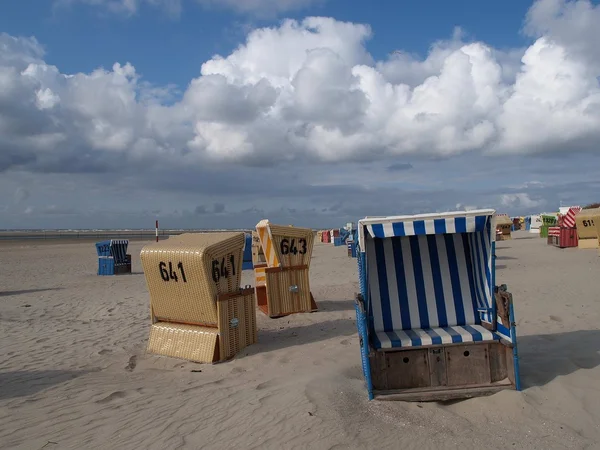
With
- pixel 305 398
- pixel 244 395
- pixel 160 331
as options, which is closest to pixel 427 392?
pixel 305 398

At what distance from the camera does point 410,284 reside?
659 centimetres

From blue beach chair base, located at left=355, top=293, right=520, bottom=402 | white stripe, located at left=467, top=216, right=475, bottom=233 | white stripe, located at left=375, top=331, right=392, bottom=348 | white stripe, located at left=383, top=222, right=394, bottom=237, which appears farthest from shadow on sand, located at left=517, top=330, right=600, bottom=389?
white stripe, located at left=383, top=222, right=394, bottom=237

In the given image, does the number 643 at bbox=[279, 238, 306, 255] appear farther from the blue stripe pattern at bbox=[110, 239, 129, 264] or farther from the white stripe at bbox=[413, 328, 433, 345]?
the blue stripe pattern at bbox=[110, 239, 129, 264]

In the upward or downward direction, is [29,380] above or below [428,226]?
below

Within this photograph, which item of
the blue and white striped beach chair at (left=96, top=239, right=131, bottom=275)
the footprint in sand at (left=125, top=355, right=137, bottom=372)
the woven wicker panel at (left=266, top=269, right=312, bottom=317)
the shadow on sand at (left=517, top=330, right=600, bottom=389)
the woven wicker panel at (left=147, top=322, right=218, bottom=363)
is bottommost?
the shadow on sand at (left=517, top=330, right=600, bottom=389)

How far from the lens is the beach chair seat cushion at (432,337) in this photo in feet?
19.0

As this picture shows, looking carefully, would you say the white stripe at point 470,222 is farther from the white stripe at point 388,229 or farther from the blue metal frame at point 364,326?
the blue metal frame at point 364,326

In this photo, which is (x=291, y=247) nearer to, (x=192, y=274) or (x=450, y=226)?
(x=192, y=274)

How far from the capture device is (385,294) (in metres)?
6.53

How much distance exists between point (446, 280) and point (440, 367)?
1.20 meters

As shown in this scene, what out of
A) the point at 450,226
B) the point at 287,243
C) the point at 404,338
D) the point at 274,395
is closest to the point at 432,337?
the point at 404,338

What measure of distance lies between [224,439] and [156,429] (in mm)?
776

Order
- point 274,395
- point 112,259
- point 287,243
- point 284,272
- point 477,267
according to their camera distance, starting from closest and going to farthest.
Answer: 1. point 274,395
2. point 477,267
3. point 284,272
4. point 287,243
5. point 112,259

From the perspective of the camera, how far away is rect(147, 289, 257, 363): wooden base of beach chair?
24.9 feet
